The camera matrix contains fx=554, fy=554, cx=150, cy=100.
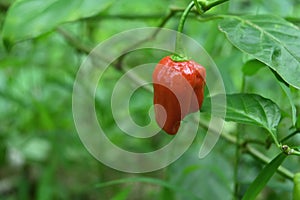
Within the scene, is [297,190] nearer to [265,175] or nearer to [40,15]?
[265,175]

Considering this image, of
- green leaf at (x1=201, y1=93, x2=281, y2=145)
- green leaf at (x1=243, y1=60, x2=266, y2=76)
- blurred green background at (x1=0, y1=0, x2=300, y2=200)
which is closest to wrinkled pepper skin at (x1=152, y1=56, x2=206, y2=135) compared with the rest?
green leaf at (x1=201, y1=93, x2=281, y2=145)

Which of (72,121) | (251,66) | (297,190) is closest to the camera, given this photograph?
(297,190)

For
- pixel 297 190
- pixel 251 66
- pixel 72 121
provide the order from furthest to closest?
pixel 72 121 < pixel 251 66 < pixel 297 190

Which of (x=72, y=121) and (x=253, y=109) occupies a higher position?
(x=253, y=109)

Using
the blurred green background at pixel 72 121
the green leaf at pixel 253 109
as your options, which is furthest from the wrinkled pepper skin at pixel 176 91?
the blurred green background at pixel 72 121

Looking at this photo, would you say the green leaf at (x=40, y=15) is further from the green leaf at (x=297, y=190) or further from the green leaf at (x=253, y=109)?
the green leaf at (x=297, y=190)

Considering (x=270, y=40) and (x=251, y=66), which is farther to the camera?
(x=251, y=66)

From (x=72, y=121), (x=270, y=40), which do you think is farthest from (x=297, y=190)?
(x=72, y=121)

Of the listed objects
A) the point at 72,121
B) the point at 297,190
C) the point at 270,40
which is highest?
the point at 270,40

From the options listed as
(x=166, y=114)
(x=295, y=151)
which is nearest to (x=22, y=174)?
(x=166, y=114)
